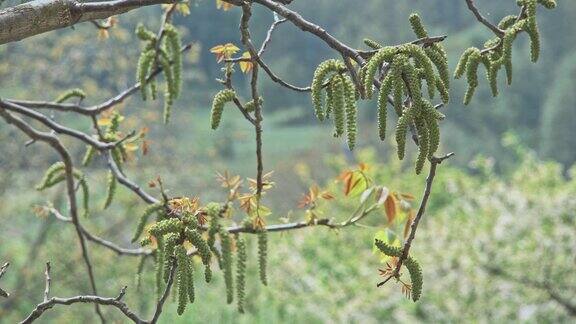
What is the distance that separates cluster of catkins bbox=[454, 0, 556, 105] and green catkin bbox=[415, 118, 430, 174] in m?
0.20

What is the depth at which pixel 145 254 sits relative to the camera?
6.40ft

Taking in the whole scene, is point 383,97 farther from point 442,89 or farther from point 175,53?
point 175,53

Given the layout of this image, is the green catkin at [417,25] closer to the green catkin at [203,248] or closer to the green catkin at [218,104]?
the green catkin at [218,104]

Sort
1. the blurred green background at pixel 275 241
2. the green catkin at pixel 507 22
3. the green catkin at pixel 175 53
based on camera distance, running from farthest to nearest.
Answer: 1. the blurred green background at pixel 275 241
2. the green catkin at pixel 507 22
3. the green catkin at pixel 175 53

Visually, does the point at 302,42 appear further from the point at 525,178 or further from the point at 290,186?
the point at 525,178

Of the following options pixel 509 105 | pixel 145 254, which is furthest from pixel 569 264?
pixel 509 105

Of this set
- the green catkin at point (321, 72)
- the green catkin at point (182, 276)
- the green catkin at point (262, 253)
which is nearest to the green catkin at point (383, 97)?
the green catkin at point (321, 72)

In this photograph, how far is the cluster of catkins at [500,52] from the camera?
1.37 meters

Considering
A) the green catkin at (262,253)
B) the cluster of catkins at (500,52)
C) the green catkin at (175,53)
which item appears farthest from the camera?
the green catkin at (262,253)

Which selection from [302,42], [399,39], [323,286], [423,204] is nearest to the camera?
[423,204]

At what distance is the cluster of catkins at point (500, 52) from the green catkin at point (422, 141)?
0.20m

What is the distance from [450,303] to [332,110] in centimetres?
635

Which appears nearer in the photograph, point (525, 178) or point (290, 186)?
point (525, 178)

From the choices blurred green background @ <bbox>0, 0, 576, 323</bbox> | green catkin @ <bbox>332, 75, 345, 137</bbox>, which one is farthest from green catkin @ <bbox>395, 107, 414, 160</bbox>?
blurred green background @ <bbox>0, 0, 576, 323</bbox>
